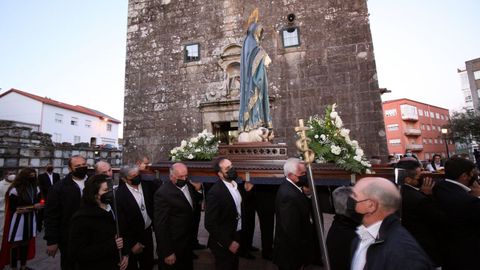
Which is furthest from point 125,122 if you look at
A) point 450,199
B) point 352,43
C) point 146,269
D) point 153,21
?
point 450,199

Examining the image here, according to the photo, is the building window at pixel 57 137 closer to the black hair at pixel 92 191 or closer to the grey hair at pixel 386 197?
the black hair at pixel 92 191

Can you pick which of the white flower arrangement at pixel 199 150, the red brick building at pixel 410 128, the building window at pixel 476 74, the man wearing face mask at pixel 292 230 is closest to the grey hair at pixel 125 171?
the white flower arrangement at pixel 199 150

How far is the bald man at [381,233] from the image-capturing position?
1.28 meters

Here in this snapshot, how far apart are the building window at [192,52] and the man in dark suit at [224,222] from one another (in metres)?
7.54

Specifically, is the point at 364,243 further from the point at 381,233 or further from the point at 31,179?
the point at 31,179

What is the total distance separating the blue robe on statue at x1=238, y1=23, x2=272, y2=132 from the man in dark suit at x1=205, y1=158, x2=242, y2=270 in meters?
1.78

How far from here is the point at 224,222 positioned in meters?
3.10

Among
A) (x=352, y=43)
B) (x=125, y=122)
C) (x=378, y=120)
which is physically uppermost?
(x=352, y=43)

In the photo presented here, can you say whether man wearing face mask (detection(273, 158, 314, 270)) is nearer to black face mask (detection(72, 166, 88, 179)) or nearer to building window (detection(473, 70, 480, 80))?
black face mask (detection(72, 166, 88, 179))

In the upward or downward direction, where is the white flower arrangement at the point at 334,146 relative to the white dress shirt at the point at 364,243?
upward

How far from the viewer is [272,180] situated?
3900 millimetres

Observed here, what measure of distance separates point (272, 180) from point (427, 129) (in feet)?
204

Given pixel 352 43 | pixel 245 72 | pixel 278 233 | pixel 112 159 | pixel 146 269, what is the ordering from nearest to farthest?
pixel 278 233 → pixel 146 269 → pixel 245 72 → pixel 352 43 → pixel 112 159

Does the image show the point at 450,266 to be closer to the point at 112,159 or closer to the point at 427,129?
the point at 112,159
